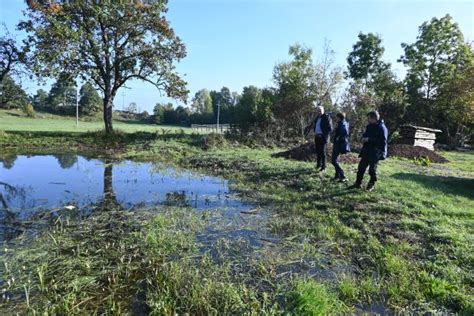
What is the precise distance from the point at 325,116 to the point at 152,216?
5743mm

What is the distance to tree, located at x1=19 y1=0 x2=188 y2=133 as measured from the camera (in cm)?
1759

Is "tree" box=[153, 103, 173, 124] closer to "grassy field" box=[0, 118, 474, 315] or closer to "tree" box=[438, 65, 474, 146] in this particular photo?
"tree" box=[438, 65, 474, 146]

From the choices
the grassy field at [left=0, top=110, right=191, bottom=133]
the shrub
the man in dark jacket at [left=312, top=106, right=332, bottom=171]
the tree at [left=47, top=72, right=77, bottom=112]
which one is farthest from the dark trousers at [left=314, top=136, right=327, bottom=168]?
the tree at [left=47, top=72, right=77, bottom=112]

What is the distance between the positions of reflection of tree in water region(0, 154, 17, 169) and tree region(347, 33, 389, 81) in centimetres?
3438

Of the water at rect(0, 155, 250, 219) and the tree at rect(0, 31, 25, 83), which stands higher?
the tree at rect(0, 31, 25, 83)

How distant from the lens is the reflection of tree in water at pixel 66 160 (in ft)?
38.9

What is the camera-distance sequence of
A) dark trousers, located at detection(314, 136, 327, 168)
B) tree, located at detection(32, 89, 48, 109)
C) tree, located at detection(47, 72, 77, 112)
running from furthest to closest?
tree, located at detection(32, 89, 48, 109) → tree, located at detection(47, 72, 77, 112) → dark trousers, located at detection(314, 136, 327, 168)

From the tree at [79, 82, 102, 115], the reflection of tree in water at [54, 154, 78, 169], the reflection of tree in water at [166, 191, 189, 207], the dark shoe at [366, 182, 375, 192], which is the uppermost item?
the tree at [79, 82, 102, 115]

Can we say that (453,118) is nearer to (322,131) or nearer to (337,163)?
(322,131)

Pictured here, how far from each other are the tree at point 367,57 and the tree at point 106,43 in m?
25.2

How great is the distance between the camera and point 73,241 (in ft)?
15.2

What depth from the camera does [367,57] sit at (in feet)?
121

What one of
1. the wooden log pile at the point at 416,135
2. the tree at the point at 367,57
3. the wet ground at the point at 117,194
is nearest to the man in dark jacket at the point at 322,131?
the wet ground at the point at 117,194

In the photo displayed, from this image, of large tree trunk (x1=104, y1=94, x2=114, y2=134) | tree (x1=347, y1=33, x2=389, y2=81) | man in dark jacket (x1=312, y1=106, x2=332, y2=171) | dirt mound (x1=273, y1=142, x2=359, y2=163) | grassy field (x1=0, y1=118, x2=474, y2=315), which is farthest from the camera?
tree (x1=347, y1=33, x2=389, y2=81)
